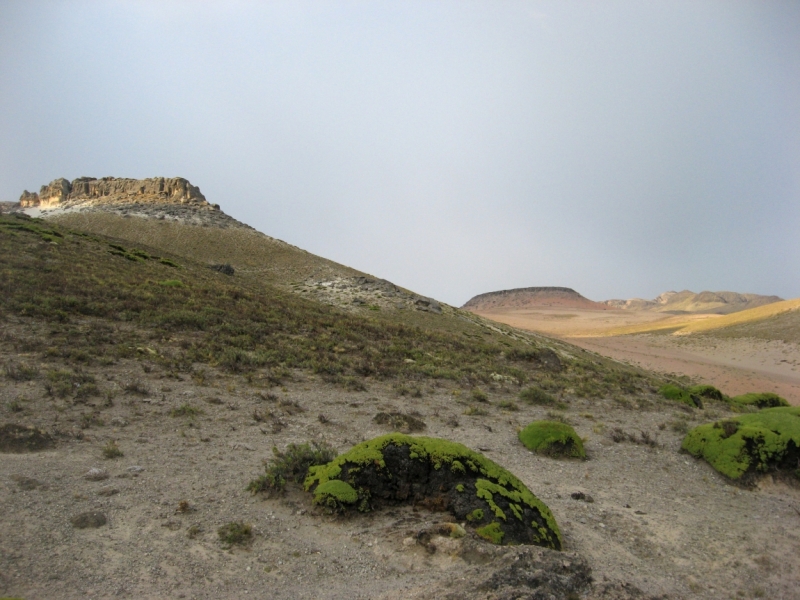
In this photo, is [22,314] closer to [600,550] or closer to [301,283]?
[600,550]

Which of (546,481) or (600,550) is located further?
(546,481)

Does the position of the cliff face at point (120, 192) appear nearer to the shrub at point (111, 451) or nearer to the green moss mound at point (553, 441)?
the shrub at point (111, 451)

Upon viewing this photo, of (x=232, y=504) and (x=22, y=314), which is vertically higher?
(x=22, y=314)

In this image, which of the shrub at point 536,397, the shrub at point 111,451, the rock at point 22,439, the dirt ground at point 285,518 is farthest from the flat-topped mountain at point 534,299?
the rock at point 22,439

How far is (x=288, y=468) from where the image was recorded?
24.5ft

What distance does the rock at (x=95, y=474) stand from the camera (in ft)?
22.3

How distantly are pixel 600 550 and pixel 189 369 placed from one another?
11153 mm

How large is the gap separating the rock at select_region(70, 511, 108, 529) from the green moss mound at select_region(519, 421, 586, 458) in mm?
8520

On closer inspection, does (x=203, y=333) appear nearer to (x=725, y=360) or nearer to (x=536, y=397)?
(x=536, y=397)

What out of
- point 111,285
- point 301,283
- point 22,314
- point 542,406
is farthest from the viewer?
point 301,283

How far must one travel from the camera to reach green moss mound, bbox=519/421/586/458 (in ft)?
34.3

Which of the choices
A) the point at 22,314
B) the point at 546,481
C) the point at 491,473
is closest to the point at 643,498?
the point at 546,481

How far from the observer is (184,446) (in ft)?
27.8

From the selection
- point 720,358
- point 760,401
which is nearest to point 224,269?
point 760,401
